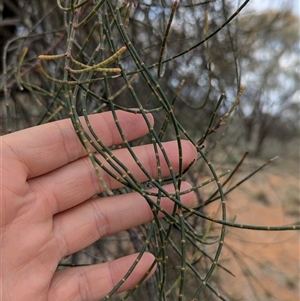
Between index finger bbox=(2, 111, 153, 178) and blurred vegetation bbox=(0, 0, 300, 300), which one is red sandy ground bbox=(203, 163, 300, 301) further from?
index finger bbox=(2, 111, 153, 178)

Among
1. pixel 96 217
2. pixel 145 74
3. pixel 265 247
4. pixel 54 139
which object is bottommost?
pixel 265 247

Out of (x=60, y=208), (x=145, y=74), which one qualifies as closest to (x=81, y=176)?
(x=60, y=208)

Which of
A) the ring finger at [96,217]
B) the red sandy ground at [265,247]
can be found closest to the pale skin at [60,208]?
the ring finger at [96,217]

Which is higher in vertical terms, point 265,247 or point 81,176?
point 81,176

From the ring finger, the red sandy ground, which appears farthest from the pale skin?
the red sandy ground

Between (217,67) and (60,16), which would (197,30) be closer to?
(217,67)

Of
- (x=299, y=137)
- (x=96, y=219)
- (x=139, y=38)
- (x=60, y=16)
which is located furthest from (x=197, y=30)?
(x=299, y=137)

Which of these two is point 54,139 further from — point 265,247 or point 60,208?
point 265,247

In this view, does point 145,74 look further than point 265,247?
No
